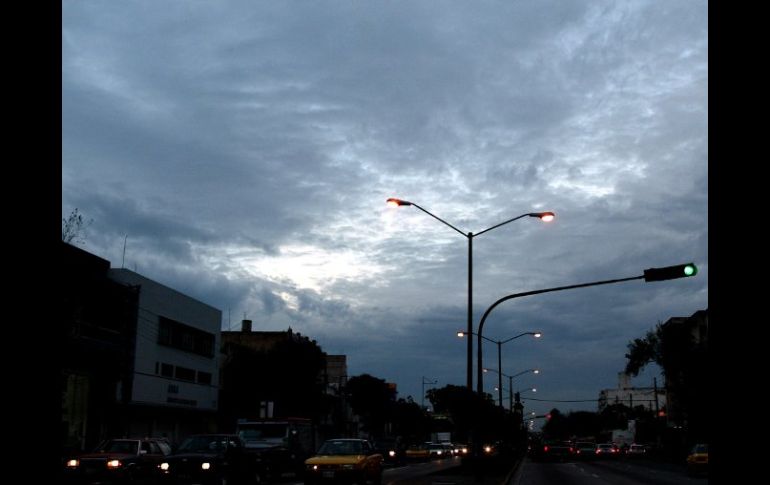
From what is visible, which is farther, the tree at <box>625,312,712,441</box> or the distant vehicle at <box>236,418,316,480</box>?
the tree at <box>625,312,712,441</box>

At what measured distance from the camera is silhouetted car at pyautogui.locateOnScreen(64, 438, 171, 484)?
22345 mm

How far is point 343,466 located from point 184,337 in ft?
101

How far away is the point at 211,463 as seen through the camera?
76.6ft

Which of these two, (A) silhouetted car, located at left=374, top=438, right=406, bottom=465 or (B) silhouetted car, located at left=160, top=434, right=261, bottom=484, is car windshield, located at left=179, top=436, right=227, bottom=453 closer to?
(B) silhouetted car, located at left=160, top=434, right=261, bottom=484

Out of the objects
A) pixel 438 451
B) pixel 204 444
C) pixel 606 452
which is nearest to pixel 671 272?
pixel 204 444

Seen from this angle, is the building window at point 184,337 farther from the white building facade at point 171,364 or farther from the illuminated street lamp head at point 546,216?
the illuminated street lamp head at point 546,216

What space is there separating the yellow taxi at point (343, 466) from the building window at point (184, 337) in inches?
984

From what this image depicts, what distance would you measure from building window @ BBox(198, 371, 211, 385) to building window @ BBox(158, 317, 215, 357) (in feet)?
4.26

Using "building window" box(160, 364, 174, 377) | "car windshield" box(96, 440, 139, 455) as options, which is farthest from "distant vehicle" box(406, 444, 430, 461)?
"car windshield" box(96, 440, 139, 455)

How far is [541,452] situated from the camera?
71.1m

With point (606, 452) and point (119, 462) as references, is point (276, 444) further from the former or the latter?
point (606, 452)

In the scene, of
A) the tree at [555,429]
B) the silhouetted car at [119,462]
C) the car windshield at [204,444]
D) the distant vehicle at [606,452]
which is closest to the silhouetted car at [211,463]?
the car windshield at [204,444]
